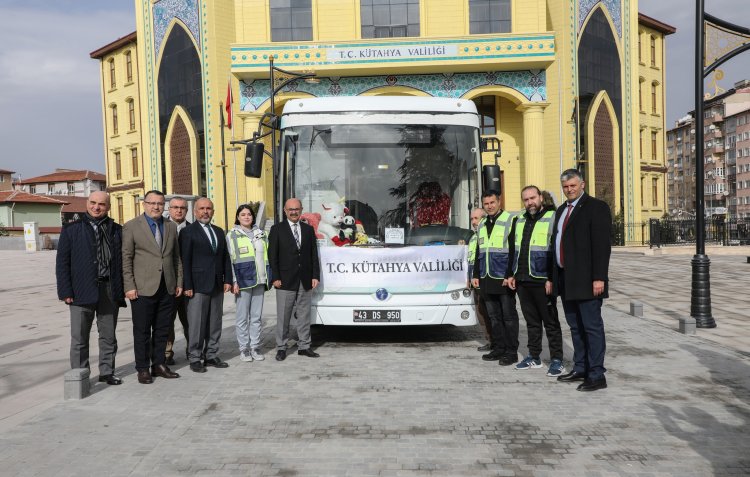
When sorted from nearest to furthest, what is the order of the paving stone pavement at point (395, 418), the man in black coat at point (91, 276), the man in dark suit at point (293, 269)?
1. the paving stone pavement at point (395, 418)
2. the man in black coat at point (91, 276)
3. the man in dark suit at point (293, 269)

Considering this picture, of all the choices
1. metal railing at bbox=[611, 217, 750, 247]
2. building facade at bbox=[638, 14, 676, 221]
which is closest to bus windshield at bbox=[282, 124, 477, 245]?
metal railing at bbox=[611, 217, 750, 247]

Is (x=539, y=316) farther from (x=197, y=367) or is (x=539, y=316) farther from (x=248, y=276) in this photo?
(x=197, y=367)

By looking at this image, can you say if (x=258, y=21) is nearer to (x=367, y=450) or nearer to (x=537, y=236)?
(x=537, y=236)

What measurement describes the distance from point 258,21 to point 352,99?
2317cm

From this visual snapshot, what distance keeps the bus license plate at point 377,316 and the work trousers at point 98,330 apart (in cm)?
291

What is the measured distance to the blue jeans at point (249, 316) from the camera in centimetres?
734

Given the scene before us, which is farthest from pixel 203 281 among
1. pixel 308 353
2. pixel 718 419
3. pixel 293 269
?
pixel 718 419

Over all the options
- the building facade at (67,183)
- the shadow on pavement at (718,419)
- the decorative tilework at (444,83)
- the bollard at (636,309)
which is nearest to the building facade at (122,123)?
the decorative tilework at (444,83)

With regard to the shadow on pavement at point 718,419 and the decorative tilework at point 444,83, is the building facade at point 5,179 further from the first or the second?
the shadow on pavement at point 718,419

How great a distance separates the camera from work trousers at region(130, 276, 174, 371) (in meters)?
6.34

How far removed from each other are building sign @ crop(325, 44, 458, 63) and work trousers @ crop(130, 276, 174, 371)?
22982 mm

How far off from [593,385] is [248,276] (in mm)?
3998

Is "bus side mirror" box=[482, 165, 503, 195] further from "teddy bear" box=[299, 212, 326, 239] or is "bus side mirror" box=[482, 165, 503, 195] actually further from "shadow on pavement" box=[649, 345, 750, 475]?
"shadow on pavement" box=[649, 345, 750, 475]

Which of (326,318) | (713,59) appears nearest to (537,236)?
(326,318)
